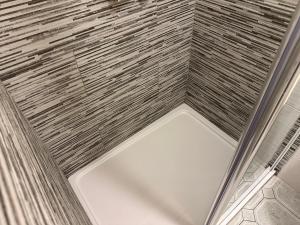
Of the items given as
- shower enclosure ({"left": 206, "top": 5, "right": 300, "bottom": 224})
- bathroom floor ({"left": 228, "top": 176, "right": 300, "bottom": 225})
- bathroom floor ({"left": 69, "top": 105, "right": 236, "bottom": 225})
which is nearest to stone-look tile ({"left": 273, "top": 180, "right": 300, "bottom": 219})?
bathroom floor ({"left": 228, "top": 176, "right": 300, "bottom": 225})

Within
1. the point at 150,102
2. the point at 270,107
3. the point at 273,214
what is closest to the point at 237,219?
the point at 273,214

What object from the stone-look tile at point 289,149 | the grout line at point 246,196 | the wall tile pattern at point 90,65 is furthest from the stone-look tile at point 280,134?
the wall tile pattern at point 90,65

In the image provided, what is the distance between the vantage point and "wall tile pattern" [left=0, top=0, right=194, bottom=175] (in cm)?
73

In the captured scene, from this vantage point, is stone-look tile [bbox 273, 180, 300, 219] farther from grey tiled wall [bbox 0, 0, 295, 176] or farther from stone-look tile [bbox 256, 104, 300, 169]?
grey tiled wall [bbox 0, 0, 295, 176]

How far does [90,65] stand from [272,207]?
111 centimetres

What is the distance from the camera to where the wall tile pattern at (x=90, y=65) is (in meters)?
0.73

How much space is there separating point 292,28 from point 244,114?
3.14ft

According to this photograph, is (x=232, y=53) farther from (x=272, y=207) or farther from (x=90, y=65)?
(x=272, y=207)

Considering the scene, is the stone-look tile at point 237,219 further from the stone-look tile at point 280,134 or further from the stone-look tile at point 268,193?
the stone-look tile at point 280,134

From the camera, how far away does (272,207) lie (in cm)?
111

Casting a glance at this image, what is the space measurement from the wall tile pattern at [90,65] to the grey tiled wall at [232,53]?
3.8 inches

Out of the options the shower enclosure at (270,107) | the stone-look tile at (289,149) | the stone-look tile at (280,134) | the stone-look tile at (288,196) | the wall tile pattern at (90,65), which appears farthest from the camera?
the stone-look tile at (288,196)

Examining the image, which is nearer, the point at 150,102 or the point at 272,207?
the point at 272,207

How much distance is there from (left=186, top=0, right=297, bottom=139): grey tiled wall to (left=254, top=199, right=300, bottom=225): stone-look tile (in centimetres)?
41
